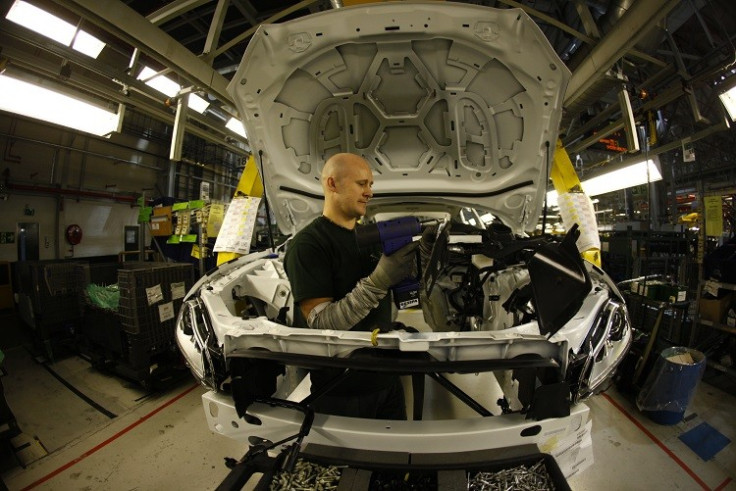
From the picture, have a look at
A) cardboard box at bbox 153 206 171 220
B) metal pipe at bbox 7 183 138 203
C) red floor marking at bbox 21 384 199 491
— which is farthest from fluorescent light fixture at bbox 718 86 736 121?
metal pipe at bbox 7 183 138 203

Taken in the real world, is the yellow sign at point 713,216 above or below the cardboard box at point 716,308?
above

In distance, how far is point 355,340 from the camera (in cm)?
103

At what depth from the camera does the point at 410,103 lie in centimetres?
193

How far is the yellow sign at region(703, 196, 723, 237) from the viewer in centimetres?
306

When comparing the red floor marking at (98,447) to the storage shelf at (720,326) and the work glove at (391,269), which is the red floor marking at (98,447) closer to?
the work glove at (391,269)

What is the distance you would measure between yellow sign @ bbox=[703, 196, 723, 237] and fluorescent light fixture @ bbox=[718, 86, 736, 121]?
889 millimetres

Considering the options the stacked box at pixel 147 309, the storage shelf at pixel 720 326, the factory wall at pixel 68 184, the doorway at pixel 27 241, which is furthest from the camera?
the doorway at pixel 27 241

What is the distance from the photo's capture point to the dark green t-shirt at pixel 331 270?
1205mm

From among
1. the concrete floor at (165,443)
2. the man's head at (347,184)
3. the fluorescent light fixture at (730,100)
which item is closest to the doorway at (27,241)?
the concrete floor at (165,443)

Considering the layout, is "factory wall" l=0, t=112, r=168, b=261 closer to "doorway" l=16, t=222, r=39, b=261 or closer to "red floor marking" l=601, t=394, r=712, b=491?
"doorway" l=16, t=222, r=39, b=261

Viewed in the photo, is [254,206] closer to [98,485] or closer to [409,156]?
[409,156]

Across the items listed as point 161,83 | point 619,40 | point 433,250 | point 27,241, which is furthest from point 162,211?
point 619,40

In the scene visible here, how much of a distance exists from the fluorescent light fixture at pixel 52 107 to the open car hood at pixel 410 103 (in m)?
2.32

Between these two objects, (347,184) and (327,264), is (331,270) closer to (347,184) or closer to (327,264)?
(327,264)
